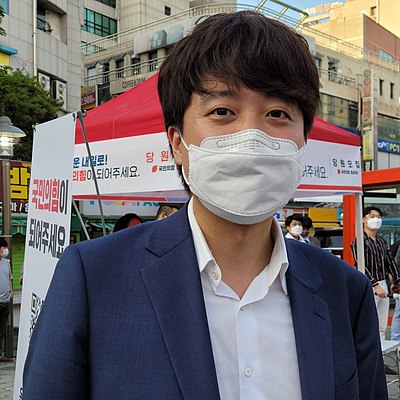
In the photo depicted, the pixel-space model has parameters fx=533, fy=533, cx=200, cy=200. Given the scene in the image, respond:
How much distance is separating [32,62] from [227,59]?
20.6m

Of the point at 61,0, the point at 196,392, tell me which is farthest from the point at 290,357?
the point at 61,0

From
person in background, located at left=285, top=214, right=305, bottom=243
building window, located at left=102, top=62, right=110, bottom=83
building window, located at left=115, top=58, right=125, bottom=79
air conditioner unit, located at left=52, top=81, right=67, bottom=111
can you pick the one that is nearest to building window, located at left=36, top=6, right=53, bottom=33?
air conditioner unit, located at left=52, top=81, right=67, bottom=111

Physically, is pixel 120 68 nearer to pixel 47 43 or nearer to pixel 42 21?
pixel 42 21

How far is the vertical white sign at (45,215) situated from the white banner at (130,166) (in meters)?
0.90

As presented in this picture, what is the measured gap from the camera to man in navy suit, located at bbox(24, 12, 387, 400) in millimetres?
1044

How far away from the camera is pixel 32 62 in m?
20.1

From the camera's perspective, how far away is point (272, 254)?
4.22ft

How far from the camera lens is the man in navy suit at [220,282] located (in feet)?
3.43

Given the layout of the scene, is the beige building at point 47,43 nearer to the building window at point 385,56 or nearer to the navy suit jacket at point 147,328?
the navy suit jacket at point 147,328

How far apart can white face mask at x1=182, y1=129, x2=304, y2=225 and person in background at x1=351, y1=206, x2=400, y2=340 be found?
5054 millimetres

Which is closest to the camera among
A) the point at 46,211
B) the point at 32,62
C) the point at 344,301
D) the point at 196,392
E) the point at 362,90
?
the point at 196,392

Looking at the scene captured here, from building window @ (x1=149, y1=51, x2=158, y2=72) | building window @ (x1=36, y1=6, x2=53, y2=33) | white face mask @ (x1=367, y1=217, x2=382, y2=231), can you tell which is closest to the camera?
white face mask @ (x1=367, y1=217, x2=382, y2=231)

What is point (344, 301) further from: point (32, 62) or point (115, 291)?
point (32, 62)

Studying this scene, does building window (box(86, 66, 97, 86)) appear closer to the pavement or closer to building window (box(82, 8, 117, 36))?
building window (box(82, 8, 117, 36))
